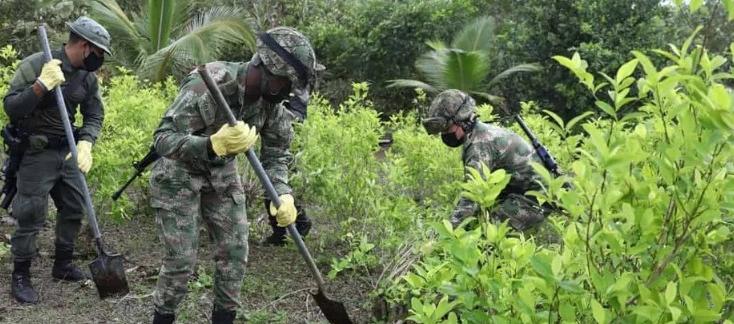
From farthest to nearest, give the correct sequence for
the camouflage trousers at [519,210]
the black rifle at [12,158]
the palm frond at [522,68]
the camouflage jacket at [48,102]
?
the palm frond at [522,68] < the camouflage trousers at [519,210] < the black rifle at [12,158] < the camouflage jacket at [48,102]

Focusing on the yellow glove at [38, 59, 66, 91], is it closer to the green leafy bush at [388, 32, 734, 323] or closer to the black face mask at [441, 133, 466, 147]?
the black face mask at [441, 133, 466, 147]

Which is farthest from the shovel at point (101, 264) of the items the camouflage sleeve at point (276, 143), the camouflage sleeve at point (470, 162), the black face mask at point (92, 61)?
the camouflage sleeve at point (470, 162)

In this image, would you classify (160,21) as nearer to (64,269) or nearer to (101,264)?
(64,269)

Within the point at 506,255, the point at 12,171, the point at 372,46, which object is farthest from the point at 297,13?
the point at 506,255

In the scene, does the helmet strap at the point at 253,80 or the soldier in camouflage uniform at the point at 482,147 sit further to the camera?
the soldier in camouflage uniform at the point at 482,147

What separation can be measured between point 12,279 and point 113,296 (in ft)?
2.08

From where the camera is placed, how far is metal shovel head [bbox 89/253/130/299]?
4676 millimetres

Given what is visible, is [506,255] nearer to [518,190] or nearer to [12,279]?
[518,190]

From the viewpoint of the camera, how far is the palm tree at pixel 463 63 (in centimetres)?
1369

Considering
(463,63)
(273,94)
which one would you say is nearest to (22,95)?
(273,94)

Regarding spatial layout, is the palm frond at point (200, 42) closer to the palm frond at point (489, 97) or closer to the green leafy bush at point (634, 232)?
the palm frond at point (489, 97)

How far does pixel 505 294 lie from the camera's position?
71.2 inches

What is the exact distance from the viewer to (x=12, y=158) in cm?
470

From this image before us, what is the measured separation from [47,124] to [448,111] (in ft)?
8.03
